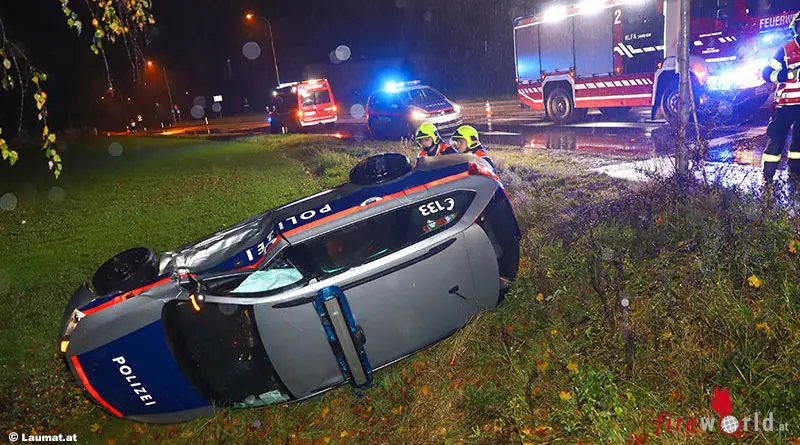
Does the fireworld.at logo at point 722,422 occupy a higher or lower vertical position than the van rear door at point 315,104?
lower

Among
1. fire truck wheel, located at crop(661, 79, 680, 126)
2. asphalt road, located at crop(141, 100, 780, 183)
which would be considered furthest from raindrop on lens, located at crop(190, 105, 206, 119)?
fire truck wheel, located at crop(661, 79, 680, 126)

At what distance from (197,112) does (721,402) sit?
202 feet

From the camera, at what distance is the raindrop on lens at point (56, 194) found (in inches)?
537

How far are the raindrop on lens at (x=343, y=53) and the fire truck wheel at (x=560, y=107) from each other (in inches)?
1422

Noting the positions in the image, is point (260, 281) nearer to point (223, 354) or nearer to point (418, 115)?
point (223, 354)

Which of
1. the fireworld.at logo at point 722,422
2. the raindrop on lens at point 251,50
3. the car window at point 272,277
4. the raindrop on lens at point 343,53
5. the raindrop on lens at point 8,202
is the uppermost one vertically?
the raindrop on lens at point 251,50

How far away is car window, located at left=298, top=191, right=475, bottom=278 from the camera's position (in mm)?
3811

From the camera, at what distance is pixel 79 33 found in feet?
8.80

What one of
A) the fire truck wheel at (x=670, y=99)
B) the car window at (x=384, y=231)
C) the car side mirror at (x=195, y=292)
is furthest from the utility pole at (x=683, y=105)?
the fire truck wheel at (x=670, y=99)

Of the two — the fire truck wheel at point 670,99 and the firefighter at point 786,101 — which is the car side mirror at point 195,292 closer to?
the firefighter at point 786,101

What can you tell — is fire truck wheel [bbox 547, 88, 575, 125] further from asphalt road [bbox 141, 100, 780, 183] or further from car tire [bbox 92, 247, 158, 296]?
car tire [bbox 92, 247, 158, 296]

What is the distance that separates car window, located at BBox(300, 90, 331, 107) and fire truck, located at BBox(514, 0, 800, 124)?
1070 cm

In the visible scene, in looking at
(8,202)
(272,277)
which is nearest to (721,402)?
(272,277)

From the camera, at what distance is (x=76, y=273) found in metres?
7.26
